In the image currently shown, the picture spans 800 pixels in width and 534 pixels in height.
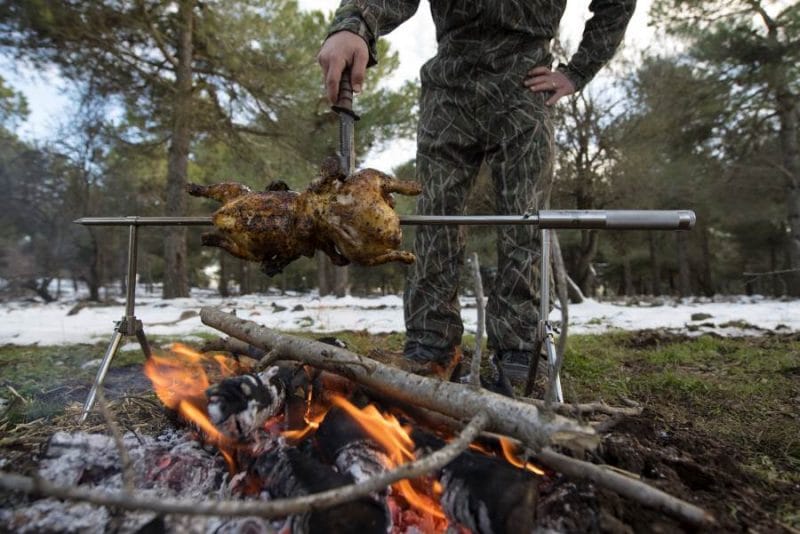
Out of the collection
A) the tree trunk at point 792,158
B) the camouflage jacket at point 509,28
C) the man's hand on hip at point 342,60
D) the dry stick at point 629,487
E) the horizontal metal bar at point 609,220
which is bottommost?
the dry stick at point 629,487

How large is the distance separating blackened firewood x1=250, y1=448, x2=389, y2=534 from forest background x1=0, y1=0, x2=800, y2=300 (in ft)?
33.8

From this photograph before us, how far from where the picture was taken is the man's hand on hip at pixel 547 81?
2.68 m

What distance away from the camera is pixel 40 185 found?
48.4 ft

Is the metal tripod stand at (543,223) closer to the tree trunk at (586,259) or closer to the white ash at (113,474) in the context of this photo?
the white ash at (113,474)

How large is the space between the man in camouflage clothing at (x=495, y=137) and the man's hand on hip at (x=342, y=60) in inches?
24.7

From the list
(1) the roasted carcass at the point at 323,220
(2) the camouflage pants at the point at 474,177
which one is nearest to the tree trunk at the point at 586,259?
(2) the camouflage pants at the point at 474,177

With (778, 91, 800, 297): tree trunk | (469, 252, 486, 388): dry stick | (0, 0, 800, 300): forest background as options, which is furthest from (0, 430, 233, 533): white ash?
(778, 91, 800, 297): tree trunk

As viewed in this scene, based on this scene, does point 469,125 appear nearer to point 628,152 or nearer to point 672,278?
point 628,152

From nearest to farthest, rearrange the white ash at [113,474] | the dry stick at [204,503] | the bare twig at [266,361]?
1. the dry stick at [204,503]
2. the white ash at [113,474]
3. the bare twig at [266,361]

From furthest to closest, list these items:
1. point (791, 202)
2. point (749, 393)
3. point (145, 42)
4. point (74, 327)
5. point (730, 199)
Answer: point (730, 199) < point (791, 202) < point (145, 42) < point (74, 327) < point (749, 393)

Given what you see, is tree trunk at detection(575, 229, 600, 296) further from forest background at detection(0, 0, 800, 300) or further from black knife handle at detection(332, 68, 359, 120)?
black knife handle at detection(332, 68, 359, 120)

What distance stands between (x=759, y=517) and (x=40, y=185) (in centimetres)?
1907

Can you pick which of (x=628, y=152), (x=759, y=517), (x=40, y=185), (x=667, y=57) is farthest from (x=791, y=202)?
(x=40, y=185)

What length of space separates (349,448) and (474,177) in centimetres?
214
